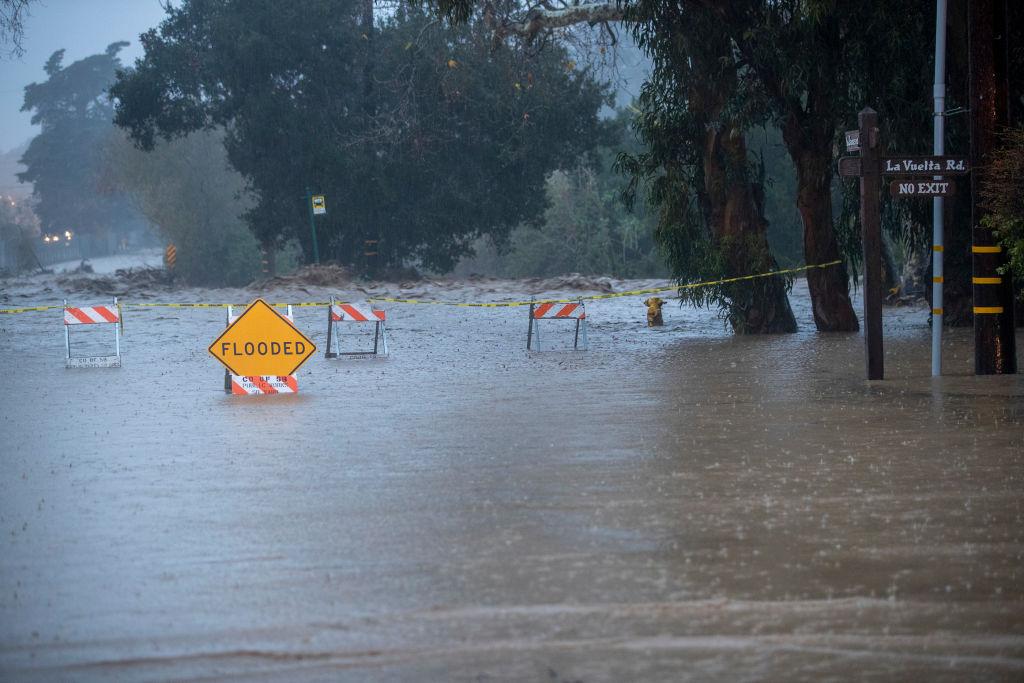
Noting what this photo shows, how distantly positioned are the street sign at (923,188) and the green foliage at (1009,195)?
0.41m

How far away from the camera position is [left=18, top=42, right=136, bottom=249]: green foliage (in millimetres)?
121312

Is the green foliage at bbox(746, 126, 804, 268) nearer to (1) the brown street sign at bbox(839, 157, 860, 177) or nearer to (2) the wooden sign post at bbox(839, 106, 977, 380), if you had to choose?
(2) the wooden sign post at bbox(839, 106, 977, 380)

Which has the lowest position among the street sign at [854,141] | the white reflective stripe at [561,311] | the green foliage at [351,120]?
the white reflective stripe at [561,311]

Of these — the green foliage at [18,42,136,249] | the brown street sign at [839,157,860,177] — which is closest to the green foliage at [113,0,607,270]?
the brown street sign at [839,157,860,177]

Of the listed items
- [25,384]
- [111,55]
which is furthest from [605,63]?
[111,55]

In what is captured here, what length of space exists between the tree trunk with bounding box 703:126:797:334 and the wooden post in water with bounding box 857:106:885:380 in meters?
9.11

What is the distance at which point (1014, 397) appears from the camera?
558 inches

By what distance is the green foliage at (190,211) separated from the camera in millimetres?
75938

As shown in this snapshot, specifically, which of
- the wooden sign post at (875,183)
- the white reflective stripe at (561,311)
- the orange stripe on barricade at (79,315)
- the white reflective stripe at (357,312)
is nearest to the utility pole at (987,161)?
the wooden sign post at (875,183)

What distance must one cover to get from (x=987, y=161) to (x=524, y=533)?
10.0 meters

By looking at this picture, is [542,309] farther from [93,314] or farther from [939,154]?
[939,154]

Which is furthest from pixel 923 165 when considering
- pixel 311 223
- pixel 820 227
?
pixel 311 223

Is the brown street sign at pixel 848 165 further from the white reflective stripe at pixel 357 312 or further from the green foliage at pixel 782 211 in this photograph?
the green foliage at pixel 782 211

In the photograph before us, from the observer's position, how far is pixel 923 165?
15.8 m
